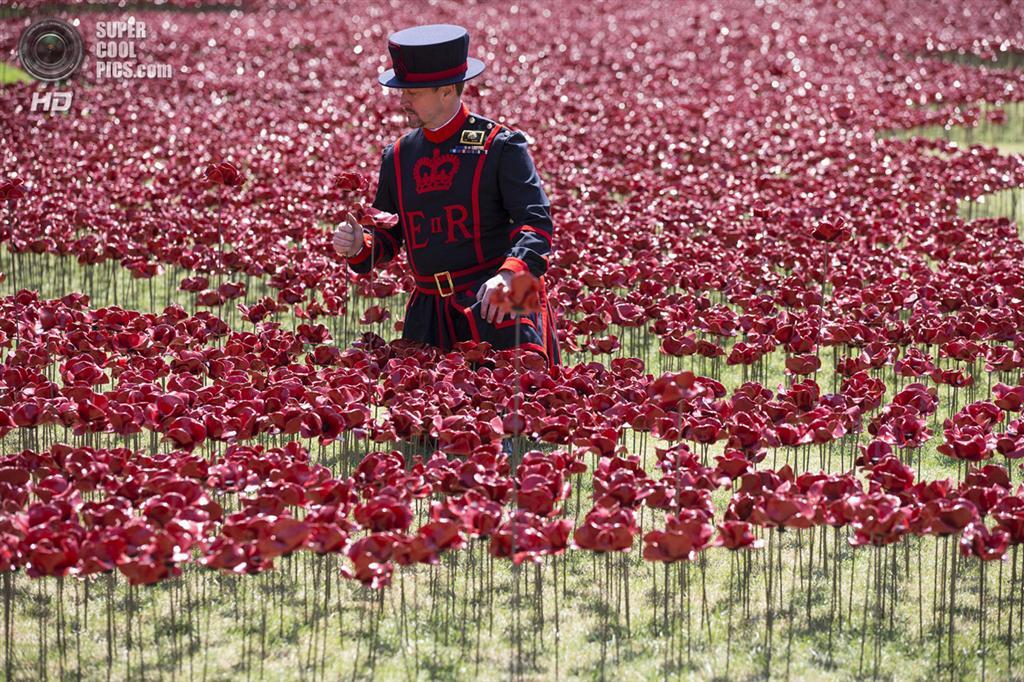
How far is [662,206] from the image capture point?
1215 cm

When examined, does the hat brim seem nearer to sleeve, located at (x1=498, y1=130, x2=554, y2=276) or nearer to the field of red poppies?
sleeve, located at (x1=498, y1=130, x2=554, y2=276)

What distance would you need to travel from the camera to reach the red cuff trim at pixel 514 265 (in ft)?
20.8

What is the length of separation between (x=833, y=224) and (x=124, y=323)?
3988 millimetres

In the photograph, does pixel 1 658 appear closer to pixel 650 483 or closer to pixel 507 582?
pixel 507 582

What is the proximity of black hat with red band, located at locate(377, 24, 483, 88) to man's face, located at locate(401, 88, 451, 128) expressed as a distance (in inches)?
4.9

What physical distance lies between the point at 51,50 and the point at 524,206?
18.7 meters

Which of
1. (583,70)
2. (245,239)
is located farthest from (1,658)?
(583,70)

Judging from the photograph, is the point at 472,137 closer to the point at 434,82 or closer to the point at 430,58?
the point at 434,82

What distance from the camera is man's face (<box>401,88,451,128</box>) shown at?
691 centimetres

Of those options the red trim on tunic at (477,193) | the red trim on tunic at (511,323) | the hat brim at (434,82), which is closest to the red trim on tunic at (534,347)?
the red trim on tunic at (511,323)

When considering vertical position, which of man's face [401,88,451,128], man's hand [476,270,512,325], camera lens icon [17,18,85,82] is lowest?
man's hand [476,270,512,325]

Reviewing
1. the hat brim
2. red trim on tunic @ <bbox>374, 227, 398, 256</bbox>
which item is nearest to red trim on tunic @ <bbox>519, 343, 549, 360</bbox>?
red trim on tunic @ <bbox>374, 227, 398, 256</bbox>

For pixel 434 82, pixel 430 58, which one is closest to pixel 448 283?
pixel 434 82

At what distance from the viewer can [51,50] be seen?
2297 centimetres
